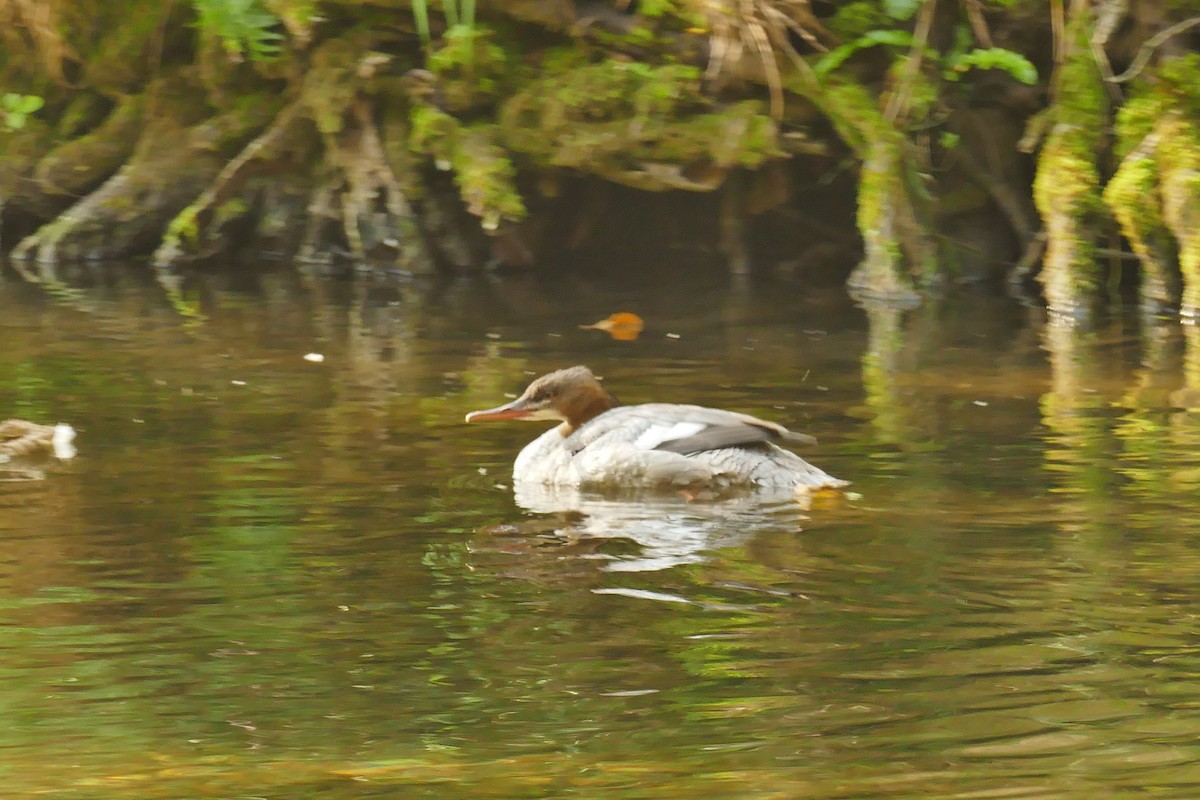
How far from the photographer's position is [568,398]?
8227mm

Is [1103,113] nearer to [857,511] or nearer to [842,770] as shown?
[857,511]

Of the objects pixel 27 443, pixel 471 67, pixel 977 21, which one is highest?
pixel 977 21

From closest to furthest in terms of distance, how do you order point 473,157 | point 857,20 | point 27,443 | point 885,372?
point 27,443 → point 885,372 → point 857,20 → point 473,157

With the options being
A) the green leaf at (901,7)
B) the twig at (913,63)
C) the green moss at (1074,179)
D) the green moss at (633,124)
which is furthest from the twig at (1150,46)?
the green moss at (633,124)

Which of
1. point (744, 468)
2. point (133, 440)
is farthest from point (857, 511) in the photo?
point (133, 440)

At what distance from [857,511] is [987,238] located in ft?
28.8

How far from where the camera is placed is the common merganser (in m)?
7.31

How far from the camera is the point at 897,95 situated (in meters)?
13.7

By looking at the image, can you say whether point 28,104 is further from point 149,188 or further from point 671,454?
point 671,454

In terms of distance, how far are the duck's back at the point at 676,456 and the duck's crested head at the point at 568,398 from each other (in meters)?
0.50

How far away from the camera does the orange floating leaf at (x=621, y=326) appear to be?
12.2 meters

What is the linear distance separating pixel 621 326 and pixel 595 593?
6830 millimetres

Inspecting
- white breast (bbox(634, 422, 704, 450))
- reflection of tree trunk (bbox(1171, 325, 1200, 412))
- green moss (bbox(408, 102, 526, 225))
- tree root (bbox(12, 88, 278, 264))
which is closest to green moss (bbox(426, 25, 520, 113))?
green moss (bbox(408, 102, 526, 225))

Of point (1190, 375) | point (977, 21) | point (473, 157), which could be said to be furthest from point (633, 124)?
point (1190, 375)
